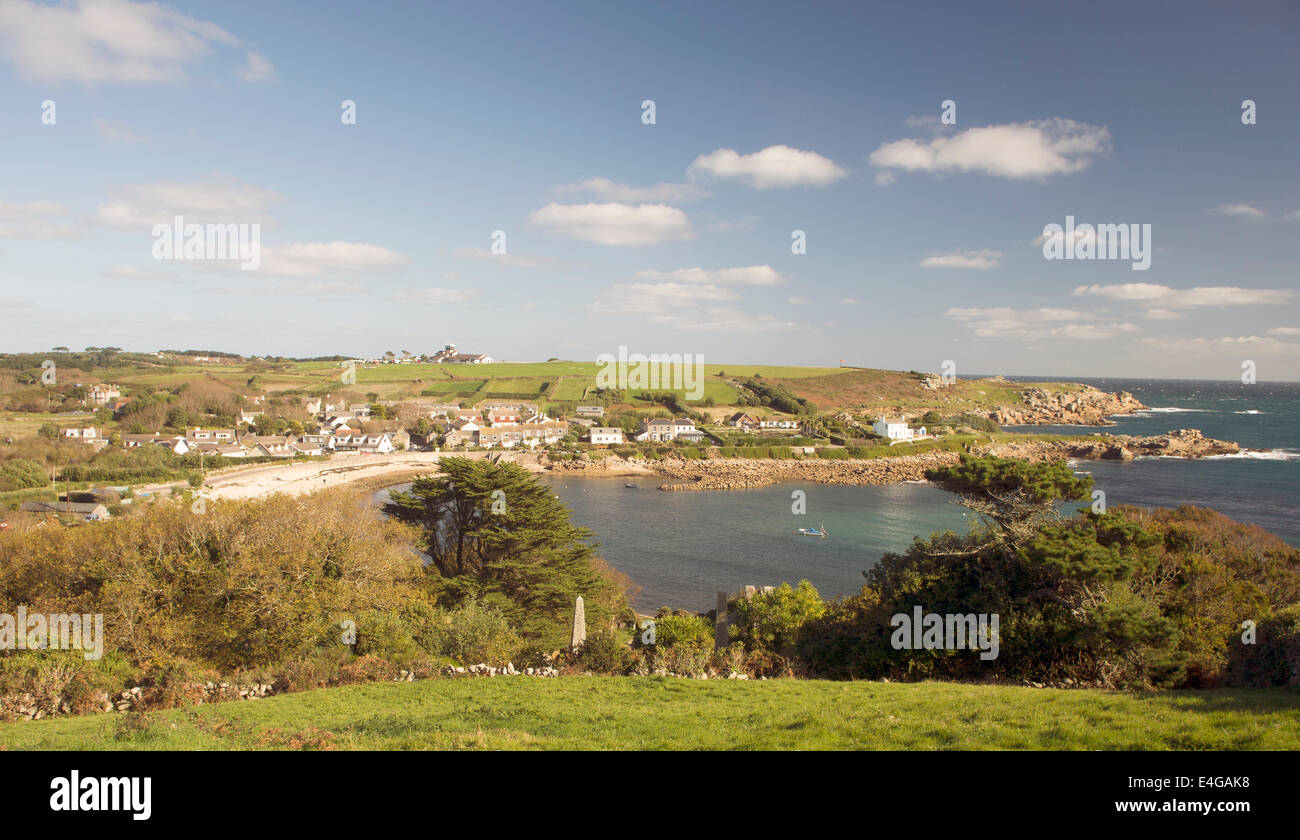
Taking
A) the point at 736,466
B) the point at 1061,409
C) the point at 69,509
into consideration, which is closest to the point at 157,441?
the point at 69,509

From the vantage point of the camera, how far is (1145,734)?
574 cm

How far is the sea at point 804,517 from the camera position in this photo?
94.4 ft

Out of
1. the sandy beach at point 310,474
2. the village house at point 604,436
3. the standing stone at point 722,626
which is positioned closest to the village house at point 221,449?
the sandy beach at point 310,474

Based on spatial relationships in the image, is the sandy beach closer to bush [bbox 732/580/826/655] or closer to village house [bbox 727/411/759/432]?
bush [bbox 732/580/826/655]

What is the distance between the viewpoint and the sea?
94.4 feet

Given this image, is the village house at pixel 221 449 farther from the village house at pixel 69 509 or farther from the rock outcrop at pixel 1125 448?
the rock outcrop at pixel 1125 448

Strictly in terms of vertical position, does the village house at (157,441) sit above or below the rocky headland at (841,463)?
above

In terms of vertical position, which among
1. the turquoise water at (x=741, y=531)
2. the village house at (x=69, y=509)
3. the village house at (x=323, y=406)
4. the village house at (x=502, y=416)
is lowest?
the turquoise water at (x=741, y=531)

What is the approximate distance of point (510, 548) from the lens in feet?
63.0

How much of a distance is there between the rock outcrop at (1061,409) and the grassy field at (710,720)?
9442 cm

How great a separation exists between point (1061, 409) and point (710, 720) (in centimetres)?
11511
